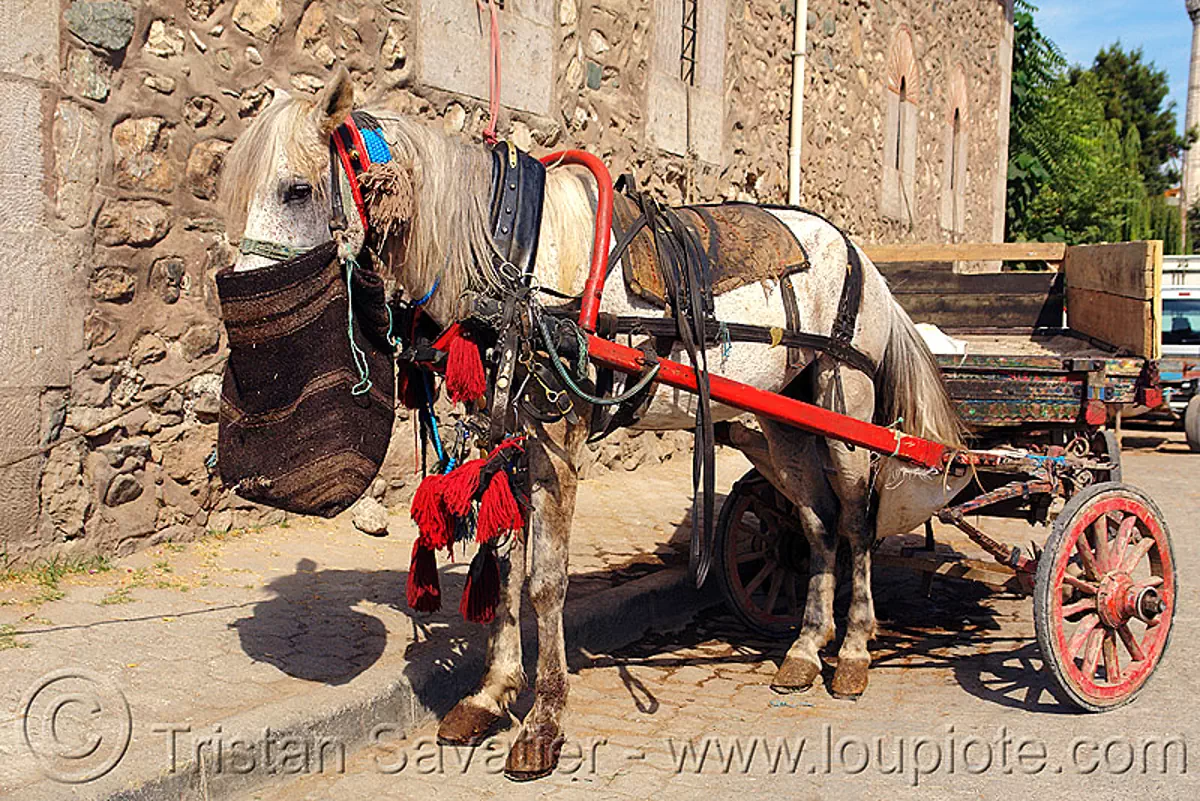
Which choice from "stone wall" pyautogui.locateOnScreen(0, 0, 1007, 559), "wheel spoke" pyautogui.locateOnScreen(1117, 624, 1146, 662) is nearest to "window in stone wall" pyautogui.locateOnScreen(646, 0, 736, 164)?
"stone wall" pyautogui.locateOnScreen(0, 0, 1007, 559)

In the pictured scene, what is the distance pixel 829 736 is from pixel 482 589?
131 centimetres

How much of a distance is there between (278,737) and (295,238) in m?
1.47

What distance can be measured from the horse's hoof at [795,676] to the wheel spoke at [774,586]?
0.74m

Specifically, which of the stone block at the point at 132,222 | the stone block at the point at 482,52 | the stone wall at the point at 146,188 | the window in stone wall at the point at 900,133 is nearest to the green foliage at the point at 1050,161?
the window in stone wall at the point at 900,133

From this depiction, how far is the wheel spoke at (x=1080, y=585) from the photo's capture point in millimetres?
4191

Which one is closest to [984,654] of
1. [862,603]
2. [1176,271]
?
[862,603]

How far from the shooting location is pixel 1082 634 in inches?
164

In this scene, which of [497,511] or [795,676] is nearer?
[497,511]

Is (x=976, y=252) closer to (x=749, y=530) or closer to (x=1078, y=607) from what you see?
(x=749, y=530)

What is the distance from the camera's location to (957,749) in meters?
3.82

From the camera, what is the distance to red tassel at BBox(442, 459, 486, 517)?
137 inches

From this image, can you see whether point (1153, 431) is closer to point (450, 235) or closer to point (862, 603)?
point (862, 603)

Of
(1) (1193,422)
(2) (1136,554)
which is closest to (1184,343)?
(1) (1193,422)

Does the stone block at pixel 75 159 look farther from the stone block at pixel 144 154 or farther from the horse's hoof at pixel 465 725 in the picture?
the horse's hoof at pixel 465 725
